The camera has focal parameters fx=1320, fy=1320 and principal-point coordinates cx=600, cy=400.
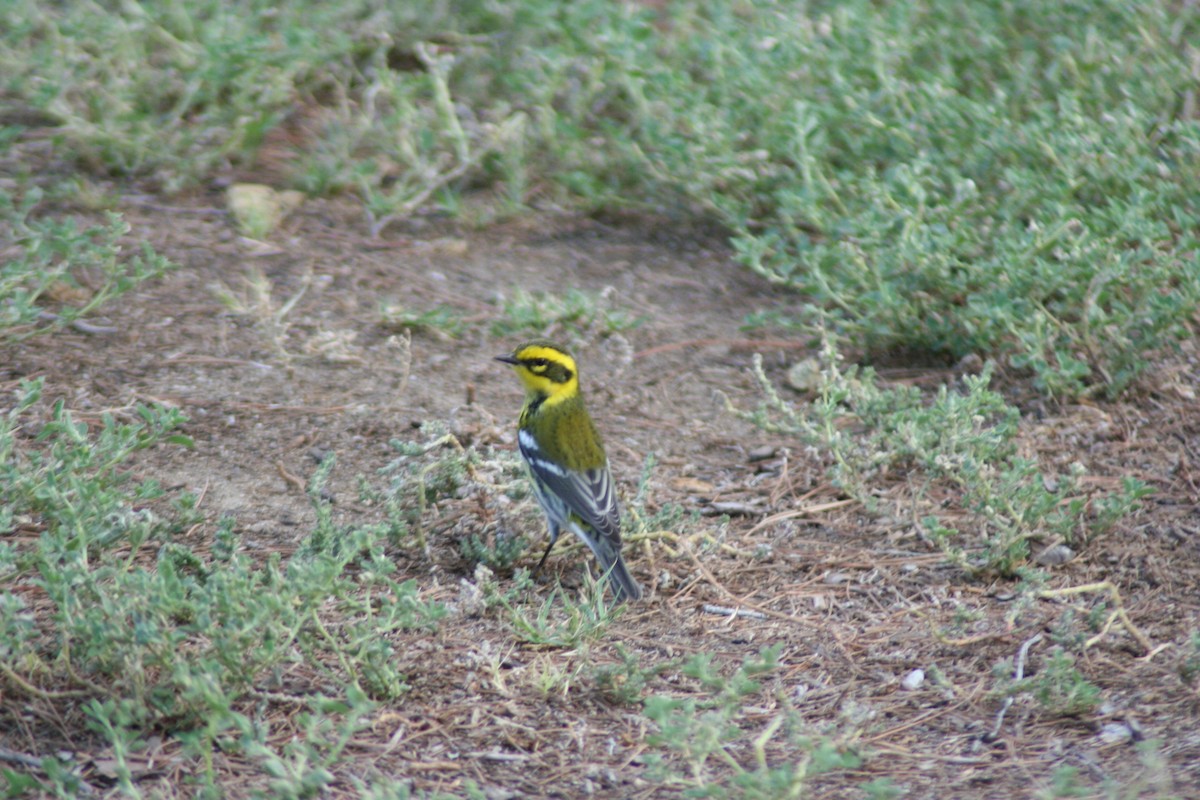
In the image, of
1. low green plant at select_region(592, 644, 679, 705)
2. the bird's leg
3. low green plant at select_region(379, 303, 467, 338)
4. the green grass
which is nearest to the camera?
low green plant at select_region(592, 644, 679, 705)

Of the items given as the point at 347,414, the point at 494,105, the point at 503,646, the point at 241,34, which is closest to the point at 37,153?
the point at 241,34

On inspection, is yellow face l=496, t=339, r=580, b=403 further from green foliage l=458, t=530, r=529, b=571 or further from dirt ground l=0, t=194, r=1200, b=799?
green foliage l=458, t=530, r=529, b=571

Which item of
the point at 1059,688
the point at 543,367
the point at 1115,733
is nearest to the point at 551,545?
the point at 543,367

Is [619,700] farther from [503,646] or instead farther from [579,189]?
[579,189]

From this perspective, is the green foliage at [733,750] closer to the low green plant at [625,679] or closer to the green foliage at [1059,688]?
the low green plant at [625,679]

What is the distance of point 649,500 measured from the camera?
5.62 m

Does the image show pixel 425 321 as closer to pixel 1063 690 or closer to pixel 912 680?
pixel 912 680

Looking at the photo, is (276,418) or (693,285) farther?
(693,285)

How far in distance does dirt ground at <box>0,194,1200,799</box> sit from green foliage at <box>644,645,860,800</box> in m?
0.14

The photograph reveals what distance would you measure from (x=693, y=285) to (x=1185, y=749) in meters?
4.21

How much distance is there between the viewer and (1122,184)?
6465mm

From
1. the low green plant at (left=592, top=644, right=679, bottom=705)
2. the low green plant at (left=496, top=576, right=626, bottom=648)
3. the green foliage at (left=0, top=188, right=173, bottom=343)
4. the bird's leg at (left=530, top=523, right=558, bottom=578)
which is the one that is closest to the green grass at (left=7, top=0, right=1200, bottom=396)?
the green foliage at (left=0, top=188, right=173, bottom=343)

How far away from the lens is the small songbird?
4965mm

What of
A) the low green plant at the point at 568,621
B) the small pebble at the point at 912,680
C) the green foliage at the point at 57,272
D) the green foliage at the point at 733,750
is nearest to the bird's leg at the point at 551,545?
the low green plant at the point at 568,621
